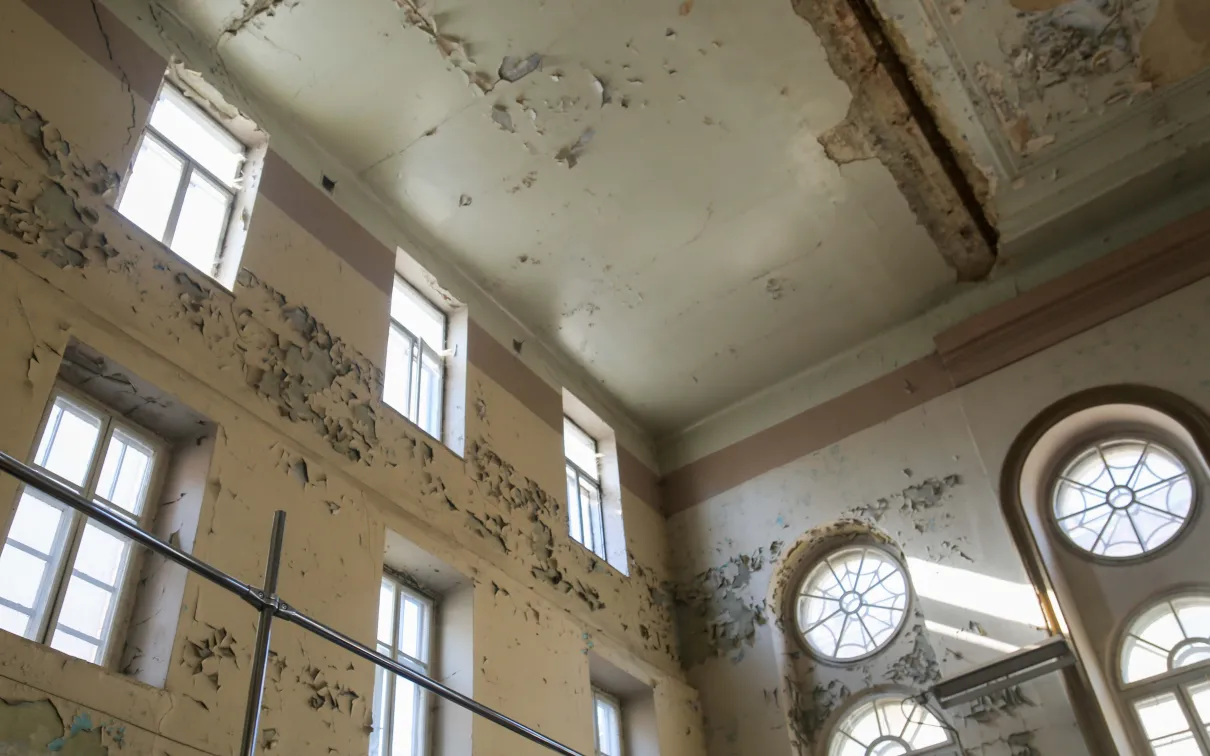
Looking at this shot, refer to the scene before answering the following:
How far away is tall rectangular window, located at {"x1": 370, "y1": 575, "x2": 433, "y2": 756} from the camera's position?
13.7 feet

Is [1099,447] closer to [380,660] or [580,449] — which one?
[580,449]

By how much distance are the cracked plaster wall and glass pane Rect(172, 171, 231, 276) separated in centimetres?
18

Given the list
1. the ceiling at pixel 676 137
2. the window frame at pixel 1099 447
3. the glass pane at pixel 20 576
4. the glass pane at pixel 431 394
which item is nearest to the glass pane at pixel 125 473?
the glass pane at pixel 20 576

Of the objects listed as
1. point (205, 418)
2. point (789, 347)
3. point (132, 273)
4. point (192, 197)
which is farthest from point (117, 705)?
point (789, 347)

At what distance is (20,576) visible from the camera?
3.11 meters

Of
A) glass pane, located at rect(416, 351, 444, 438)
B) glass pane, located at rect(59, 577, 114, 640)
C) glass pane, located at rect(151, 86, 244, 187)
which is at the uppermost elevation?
glass pane, located at rect(151, 86, 244, 187)

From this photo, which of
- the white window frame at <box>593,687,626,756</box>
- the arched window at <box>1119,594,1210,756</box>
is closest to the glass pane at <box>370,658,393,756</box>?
the white window frame at <box>593,687,626,756</box>

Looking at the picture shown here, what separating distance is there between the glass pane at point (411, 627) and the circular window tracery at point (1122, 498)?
3600mm

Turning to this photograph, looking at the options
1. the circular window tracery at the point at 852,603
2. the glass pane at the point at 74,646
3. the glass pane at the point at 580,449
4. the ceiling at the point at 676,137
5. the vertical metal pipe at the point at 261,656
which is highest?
the ceiling at the point at 676,137

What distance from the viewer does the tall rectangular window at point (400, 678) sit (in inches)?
165

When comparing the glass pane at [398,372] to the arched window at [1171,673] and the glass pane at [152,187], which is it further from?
the arched window at [1171,673]

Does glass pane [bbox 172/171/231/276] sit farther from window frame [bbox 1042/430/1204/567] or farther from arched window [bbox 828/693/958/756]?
window frame [bbox 1042/430/1204/567]

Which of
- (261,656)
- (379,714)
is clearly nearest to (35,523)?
(261,656)

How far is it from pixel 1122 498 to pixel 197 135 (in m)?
5.25
